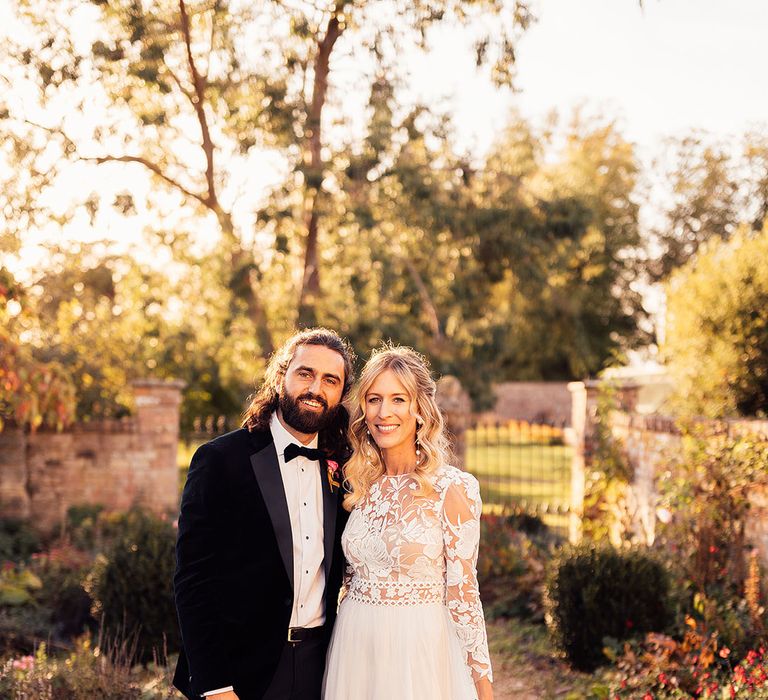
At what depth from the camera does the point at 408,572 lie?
311cm

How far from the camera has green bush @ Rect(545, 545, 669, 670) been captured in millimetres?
5793

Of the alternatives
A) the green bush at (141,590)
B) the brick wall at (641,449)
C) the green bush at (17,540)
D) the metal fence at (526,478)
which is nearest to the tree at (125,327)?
the green bush at (17,540)

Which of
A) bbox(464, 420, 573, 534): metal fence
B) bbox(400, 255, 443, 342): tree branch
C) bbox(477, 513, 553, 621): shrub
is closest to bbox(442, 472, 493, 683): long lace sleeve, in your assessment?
bbox(477, 513, 553, 621): shrub

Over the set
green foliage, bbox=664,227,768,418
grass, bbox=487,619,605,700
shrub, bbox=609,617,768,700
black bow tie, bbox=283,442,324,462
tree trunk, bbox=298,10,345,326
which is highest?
tree trunk, bbox=298,10,345,326

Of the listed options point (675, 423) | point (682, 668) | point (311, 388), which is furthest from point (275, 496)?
point (675, 423)

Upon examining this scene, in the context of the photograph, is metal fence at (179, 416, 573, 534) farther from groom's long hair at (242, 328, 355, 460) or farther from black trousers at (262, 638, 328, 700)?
black trousers at (262, 638, 328, 700)

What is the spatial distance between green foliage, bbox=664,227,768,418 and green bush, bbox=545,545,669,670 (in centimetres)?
197

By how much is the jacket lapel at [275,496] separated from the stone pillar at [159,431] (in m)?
8.06

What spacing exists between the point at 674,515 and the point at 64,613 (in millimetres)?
5169

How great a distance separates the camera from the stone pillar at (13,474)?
34.9 ft

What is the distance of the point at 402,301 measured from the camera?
1349 cm

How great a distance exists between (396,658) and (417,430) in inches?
32.1

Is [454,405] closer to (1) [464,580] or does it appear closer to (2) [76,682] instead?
(2) [76,682]

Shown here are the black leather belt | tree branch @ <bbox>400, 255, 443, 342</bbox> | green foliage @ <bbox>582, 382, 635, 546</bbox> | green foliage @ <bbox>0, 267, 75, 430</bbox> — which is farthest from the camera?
tree branch @ <bbox>400, 255, 443, 342</bbox>
